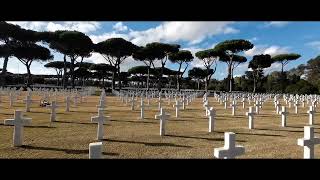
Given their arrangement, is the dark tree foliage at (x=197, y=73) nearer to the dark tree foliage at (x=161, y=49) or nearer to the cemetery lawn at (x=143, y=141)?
the dark tree foliage at (x=161, y=49)

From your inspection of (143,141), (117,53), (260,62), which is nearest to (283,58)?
(260,62)

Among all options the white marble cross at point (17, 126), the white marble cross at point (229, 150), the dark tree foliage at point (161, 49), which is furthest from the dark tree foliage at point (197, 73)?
the white marble cross at point (229, 150)

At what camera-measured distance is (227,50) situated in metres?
52.5

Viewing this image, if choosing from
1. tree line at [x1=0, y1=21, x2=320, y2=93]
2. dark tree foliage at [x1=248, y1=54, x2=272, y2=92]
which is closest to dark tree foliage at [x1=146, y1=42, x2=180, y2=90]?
tree line at [x1=0, y1=21, x2=320, y2=93]

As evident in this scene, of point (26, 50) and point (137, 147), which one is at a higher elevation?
point (26, 50)

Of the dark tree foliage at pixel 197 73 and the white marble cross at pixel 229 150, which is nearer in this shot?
the white marble cross at pixel 229 150

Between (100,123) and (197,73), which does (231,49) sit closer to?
(197,73)

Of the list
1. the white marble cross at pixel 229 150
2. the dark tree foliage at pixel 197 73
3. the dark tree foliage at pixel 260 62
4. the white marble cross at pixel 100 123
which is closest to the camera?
→ the white marble cross at pixel 229 150
